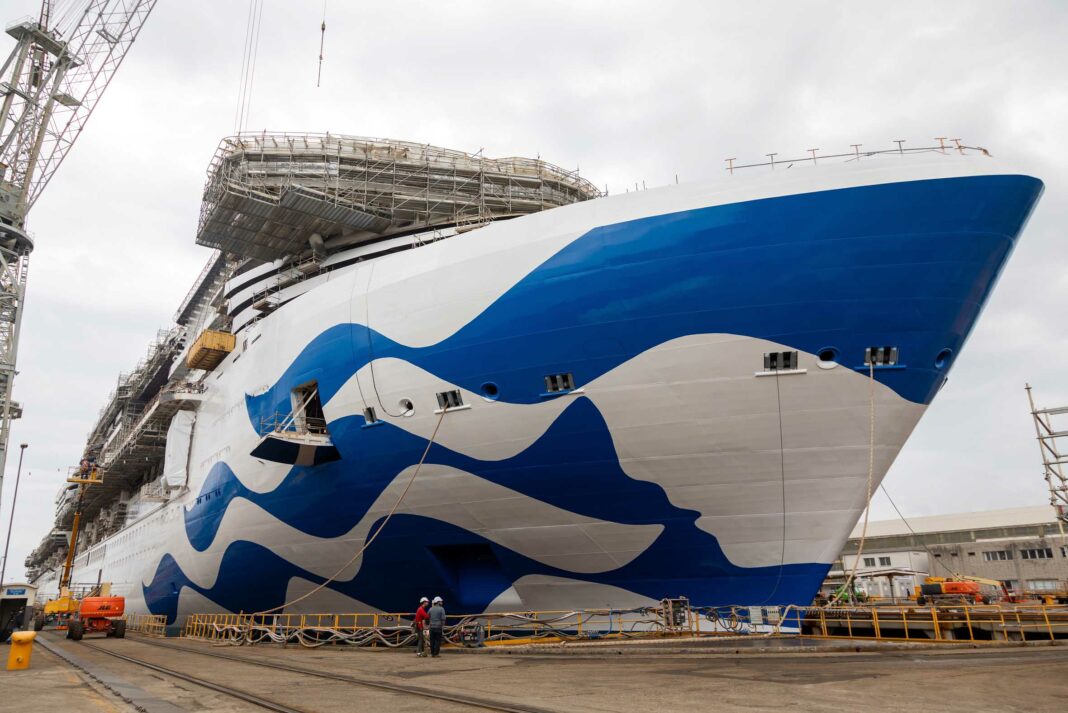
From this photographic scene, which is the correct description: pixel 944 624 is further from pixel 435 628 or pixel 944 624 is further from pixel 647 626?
pixel 435 628

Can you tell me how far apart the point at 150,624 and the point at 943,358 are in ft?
99.0

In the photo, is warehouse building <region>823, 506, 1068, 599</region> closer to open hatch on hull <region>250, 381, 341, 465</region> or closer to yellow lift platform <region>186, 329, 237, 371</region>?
open hatch on hull <region>250, 381, 341, 465</region>

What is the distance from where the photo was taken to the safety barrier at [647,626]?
41.0 ft

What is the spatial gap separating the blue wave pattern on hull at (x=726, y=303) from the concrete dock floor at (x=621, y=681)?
2358 mm

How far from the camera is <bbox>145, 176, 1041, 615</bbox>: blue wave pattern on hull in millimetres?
A: 11461

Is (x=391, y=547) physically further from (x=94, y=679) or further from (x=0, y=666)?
(x=0, y=666)

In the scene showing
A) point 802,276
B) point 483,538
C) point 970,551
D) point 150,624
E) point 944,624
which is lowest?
point 150,624

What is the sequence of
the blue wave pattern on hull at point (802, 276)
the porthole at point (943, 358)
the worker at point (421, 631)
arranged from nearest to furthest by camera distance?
the blue wave pattern on hull at point (802, 276), the porthole at point (943, 358), the worker at point (421, 631)

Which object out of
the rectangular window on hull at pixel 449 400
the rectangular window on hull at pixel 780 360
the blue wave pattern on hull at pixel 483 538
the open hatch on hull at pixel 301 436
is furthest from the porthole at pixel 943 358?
the open hatch on hull at pixel 301 436

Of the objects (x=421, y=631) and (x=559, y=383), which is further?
(x=421, y=631)

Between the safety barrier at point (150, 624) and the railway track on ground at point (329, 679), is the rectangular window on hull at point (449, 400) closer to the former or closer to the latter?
the railway track on ground at point (329, 679)

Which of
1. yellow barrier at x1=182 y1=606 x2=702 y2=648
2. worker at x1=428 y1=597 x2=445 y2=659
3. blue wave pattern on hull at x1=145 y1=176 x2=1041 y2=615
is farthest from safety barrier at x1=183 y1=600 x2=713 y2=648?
worker at x1=428 y1=597 x2=445 y2=659

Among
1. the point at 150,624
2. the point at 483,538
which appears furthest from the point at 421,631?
the point at 150,624

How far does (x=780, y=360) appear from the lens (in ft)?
38.3
